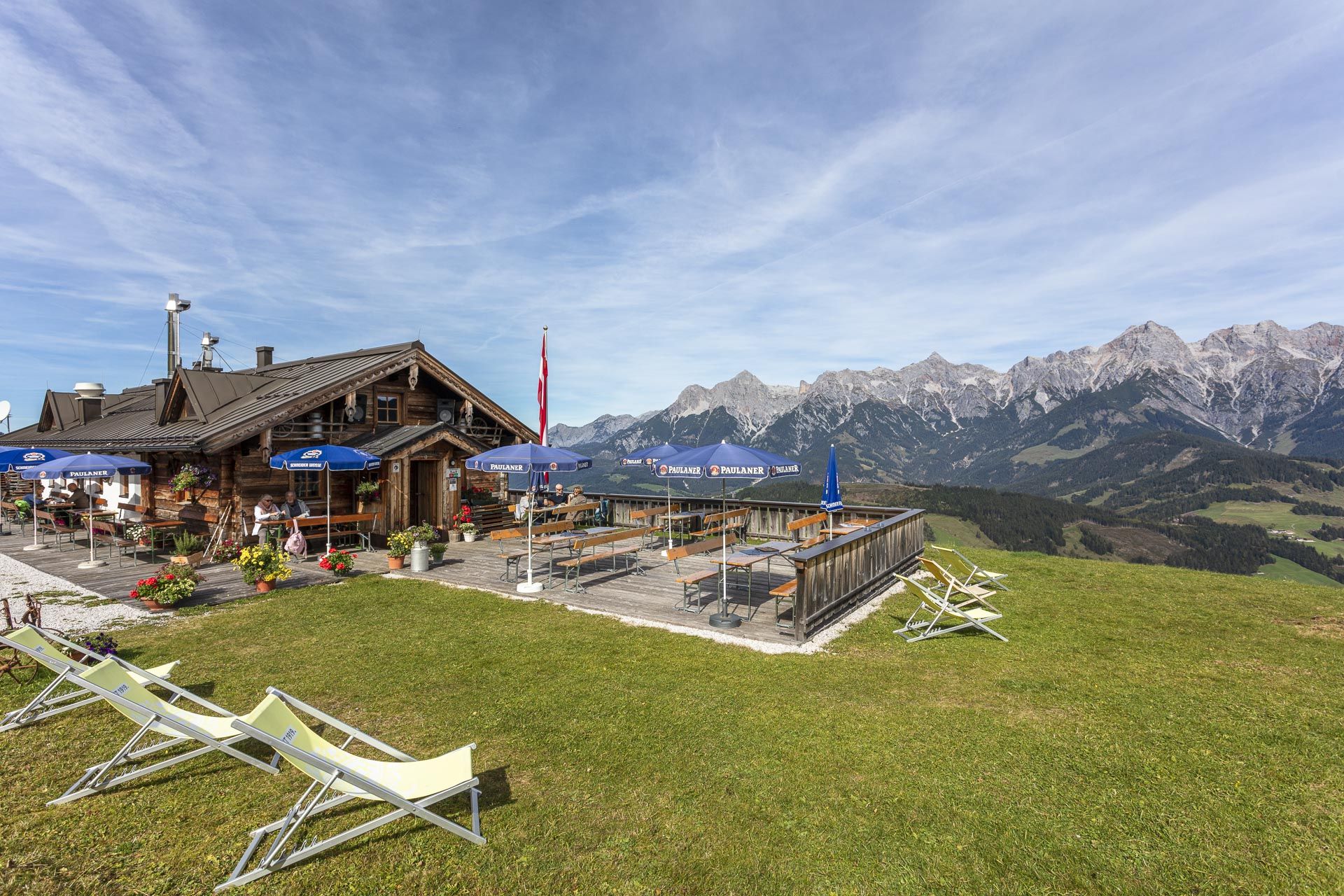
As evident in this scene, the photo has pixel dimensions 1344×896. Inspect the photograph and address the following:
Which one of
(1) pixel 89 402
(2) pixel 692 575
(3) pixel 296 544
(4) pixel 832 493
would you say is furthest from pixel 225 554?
(1) pixel 89 402

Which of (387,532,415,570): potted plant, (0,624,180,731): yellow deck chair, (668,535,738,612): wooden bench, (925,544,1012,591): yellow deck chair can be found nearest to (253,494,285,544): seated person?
(387,532,415,570): potted plant

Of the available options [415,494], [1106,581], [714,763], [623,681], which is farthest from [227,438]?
[1106,581]

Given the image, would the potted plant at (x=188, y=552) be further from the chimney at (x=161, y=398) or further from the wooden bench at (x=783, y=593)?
the wooden bench at (x=783, y=593)

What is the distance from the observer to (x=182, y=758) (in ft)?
16.4

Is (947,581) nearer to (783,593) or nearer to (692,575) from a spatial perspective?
(783,593)

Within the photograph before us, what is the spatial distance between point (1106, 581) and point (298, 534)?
19.0m

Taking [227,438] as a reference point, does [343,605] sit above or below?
below

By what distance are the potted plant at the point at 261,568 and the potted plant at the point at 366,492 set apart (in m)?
5.44

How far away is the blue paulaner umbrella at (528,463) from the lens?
11.7 m

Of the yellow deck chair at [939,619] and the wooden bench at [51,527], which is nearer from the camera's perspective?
the yellow deck chair at [939,619]

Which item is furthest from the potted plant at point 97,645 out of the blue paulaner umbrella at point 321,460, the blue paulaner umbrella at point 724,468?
the blue paulaner umbrella at point 724,468

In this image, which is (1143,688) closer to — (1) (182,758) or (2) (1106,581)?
(2) (1106,581)

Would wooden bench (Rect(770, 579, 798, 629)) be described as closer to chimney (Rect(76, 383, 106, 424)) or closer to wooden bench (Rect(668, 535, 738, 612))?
wooden bench (Rect(668, 535, 738, 612))

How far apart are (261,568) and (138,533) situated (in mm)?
7012
